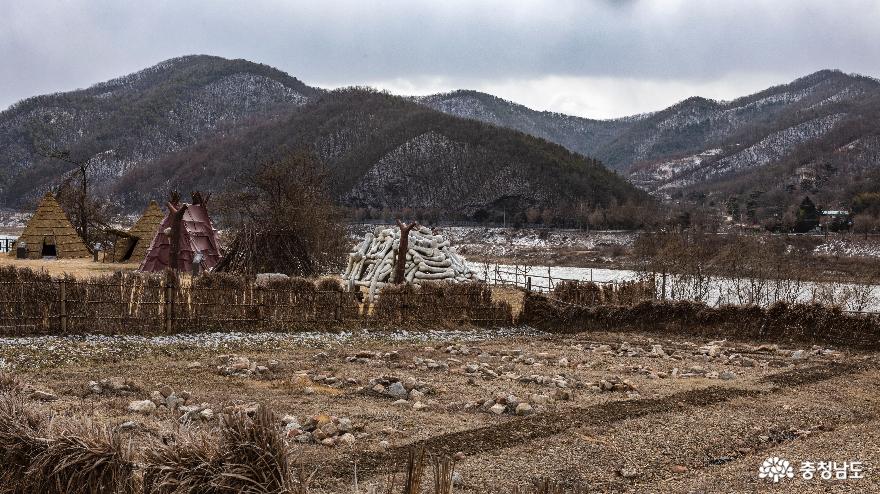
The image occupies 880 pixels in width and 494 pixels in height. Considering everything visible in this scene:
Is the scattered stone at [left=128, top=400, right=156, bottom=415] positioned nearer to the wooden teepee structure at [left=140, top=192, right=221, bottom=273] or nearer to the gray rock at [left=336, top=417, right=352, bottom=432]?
the gray rock at [left=336, top=417, right=352, bottom=432]

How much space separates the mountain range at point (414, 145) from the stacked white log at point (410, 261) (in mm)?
41805

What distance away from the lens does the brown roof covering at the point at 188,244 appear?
25.7m

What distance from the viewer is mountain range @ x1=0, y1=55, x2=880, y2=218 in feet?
308

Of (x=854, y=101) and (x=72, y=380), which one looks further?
(x=854, y=101)

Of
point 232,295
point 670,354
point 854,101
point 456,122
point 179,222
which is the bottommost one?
point 670,354

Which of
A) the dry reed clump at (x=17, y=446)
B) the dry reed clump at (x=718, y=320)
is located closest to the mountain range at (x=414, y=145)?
the dry reed clump at (x=718, y=320)

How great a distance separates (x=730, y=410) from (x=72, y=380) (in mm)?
7778

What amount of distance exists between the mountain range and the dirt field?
49987 mm

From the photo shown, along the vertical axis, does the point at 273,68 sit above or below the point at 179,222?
above

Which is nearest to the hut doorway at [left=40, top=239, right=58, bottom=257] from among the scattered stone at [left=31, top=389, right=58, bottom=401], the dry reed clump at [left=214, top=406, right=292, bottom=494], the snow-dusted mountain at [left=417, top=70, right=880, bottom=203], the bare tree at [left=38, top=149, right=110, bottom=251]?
the bare tree at [left=38, top=149, right=110, bottom=251]

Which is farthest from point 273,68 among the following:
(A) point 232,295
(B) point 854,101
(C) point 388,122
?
(A) point 232,295

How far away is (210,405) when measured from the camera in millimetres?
8242

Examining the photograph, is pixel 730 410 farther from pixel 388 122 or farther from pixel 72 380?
pixel 388 122

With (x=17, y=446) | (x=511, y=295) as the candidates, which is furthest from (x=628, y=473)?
(x=511, y=295)
